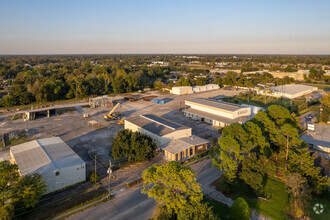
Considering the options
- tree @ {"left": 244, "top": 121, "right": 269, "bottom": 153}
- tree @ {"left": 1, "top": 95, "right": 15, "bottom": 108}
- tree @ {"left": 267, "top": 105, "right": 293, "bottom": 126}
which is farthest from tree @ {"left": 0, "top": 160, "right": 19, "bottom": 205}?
tree @ {"left": 1, "top": 95, "right": 15, "bottom": 108}

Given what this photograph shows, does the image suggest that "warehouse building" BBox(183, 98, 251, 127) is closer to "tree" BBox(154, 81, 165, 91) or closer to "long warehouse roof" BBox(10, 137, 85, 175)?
"long warehouse roof" BBox(10, 137, 85, 175)

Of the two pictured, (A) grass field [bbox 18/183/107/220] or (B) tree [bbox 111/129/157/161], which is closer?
(A) grass field [bbox 18/183/107/220]

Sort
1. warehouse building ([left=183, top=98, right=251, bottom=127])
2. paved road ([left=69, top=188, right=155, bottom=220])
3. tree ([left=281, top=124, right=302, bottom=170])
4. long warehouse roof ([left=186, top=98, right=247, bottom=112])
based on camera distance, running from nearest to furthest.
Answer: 1. paved road ([left=69, top=188, right=155, bottom=220])
2. tree ([left=281, top=124, right=302, bottom=170])
3. warehouse building ([left=183, top=98, right=251, bottom=127])
4. long warehouse roof ([left=186, top=98, right=247, bottom=112])

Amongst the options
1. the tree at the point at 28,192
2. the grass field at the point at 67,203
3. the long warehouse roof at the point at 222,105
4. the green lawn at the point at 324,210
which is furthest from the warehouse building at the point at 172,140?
the tree at the point at 28,192

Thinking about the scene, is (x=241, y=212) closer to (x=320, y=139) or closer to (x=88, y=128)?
(x=320, y=139)

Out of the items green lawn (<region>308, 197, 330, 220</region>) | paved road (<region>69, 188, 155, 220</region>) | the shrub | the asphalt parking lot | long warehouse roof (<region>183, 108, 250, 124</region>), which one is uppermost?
long warehouse roof (<region>183, 108, 250, 124</region>)

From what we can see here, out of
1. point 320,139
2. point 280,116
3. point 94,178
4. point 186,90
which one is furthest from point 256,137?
point 186,90

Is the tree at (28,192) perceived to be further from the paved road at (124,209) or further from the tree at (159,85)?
the tree at (159,85)
